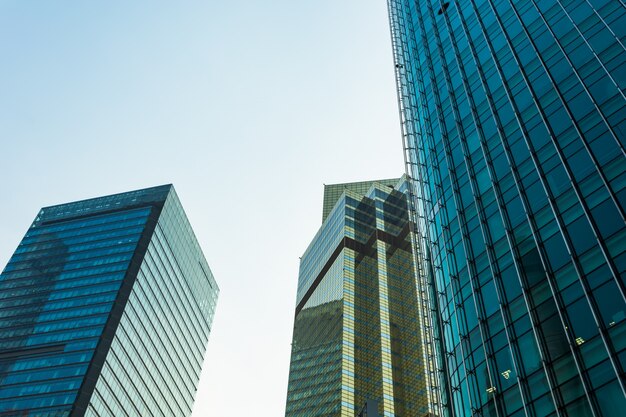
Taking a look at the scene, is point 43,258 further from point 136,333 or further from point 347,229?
point 347,229

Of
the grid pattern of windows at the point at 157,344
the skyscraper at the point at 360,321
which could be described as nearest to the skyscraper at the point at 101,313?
the grid pattern of windows at the point at 157,344

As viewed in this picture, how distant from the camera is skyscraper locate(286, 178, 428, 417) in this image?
483ft

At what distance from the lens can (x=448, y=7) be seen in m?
68.6

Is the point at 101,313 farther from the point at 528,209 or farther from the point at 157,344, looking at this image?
the point at 528,209

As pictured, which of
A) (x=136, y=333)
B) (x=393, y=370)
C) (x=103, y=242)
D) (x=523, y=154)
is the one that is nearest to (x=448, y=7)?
(x=523, y=154)

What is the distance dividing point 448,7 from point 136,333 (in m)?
118

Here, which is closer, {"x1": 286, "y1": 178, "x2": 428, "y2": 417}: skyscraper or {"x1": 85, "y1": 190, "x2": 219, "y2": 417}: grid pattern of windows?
{"x1": 85, "y1": 190, "x2": 219, "y2": 417}: grid pattern of windows

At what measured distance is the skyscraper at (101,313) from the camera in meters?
139

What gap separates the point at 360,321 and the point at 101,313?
2475 inches

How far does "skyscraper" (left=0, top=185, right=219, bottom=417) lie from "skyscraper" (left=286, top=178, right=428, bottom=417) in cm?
3577

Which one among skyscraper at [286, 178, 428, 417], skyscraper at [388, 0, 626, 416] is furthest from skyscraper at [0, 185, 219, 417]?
skyscraper at [388, 0, 626, 416]

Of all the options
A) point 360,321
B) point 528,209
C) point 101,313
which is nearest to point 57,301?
point 101,313

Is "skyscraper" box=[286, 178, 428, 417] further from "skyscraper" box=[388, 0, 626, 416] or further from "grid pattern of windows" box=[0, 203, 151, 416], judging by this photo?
"skyscraper" box=[388, 0, 626, 416]

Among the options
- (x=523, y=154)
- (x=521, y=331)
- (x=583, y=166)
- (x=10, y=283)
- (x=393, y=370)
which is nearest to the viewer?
(x=521, y=331)
